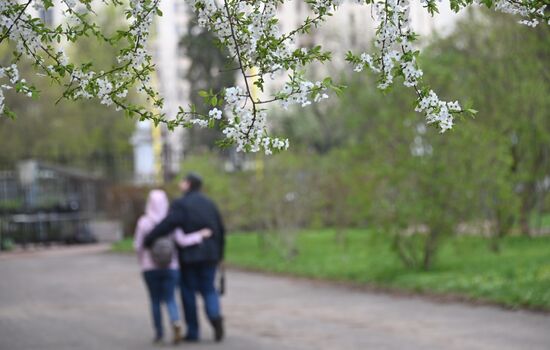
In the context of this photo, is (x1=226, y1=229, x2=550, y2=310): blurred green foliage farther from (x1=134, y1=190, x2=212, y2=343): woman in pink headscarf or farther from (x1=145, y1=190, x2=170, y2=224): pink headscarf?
(x1=145, y1=190, x2=170, y2=224): pink headscarf

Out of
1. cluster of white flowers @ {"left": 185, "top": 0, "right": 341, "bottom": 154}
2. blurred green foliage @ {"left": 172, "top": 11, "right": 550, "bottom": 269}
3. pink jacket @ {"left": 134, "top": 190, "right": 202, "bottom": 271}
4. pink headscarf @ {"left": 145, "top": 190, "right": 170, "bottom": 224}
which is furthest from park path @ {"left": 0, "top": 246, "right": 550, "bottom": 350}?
cluster of white flowers @ {"left": 185, "top": 0, "right": 341, "bottom": 154}

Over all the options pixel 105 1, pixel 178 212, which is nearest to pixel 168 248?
pixel 178 212

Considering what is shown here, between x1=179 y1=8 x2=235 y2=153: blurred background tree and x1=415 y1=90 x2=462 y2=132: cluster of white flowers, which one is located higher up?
x1=179 y1=8 x2=235 y2=153: blurred background tree

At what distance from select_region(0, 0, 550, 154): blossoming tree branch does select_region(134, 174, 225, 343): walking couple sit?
6.00 metres

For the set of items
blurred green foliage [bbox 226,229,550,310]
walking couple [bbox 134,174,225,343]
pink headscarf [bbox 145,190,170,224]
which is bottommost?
blurred green foliage [bbox 226,229,550,310]

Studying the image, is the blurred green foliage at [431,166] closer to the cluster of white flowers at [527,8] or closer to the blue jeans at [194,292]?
the blue jeans at [194,292]

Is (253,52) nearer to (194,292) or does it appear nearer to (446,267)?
(194,292)

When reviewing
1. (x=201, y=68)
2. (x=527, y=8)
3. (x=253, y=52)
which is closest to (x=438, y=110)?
(x=527, y=8)

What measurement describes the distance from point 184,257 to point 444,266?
814 centimetres

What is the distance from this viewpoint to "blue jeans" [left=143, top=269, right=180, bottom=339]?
11617 mm

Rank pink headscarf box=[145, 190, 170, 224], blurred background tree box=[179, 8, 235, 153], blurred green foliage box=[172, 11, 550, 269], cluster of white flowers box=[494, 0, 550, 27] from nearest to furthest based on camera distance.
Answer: cluster of white flowers box=[494, 0, 550, 27] → pink headscarf box=[145, 190, 170, 224] → blurred green foliage box=[172, 11, 550, 269] → blurred background tree box=[179, 8, 235, 153]

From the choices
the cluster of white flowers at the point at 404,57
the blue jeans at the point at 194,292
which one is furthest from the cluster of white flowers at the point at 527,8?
the blue jeans at the point at 194,292

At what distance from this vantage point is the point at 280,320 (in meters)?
13.6

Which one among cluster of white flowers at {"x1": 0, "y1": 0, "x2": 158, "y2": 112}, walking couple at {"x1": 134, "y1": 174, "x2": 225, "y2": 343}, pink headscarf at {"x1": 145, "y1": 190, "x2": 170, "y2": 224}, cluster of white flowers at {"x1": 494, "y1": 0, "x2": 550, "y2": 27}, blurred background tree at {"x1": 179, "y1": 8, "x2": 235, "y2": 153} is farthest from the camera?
blurred background tree at {"x1": 179, "y1": 8, "x2": 235, "y2": 153}
